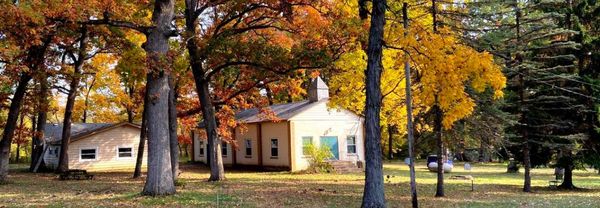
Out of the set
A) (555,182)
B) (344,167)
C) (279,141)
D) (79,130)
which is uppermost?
(79,130)

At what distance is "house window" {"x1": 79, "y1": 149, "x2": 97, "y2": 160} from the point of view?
3353 centimetres

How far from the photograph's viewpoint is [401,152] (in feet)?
173

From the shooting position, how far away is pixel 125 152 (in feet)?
116

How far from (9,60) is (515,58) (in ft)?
64.6

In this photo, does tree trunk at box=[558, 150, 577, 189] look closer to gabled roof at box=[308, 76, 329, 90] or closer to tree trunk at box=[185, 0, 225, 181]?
tree trunk at box=[185, 0, 225, 181]

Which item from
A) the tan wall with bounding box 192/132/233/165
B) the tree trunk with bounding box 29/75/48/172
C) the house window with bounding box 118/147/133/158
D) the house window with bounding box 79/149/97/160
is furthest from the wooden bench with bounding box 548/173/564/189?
the house window with bounding box 79/149/97/160

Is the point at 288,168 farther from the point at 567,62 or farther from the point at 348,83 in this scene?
the point at 567,62

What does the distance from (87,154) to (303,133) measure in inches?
615

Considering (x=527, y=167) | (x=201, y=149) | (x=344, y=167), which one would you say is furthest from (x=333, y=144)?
(x=201, y=149)

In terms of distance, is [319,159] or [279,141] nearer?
[319,159]

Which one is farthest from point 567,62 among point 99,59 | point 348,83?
point 99,59

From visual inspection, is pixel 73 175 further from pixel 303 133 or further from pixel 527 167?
pixel 527 167

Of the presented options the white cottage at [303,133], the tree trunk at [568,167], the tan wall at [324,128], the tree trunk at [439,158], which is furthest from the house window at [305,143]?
the tree trunk at [568,167]

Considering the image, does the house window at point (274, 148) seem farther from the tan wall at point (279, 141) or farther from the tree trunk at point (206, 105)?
the tree trunk at point (206, 105)
